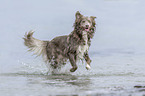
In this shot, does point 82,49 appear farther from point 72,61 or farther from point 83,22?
point 83,22

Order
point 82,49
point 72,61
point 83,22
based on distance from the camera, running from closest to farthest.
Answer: point 83,22 < point 82,49 < point 72,61

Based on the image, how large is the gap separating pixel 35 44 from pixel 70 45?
2.25m

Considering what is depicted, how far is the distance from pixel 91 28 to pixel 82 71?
243 cm

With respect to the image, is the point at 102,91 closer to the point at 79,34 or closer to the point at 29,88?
the point at 29,88

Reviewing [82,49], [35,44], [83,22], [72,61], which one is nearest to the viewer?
[83,22]

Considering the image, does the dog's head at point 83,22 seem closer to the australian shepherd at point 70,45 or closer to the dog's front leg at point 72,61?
the australian shepherd at point 70,45

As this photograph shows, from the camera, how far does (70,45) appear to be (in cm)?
1220

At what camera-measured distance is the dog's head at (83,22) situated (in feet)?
38.2

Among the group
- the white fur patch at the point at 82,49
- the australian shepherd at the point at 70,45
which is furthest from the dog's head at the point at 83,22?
the white fur patch at the point at 82,49

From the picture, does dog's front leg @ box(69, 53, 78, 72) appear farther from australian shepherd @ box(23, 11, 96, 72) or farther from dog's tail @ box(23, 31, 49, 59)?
dog's tail @ box(23, 31, 49, 59)

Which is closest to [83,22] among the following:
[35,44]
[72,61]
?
[72,61]

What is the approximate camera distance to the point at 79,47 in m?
12.0

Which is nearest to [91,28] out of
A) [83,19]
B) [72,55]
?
[83,19]

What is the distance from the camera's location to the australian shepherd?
1176cm
